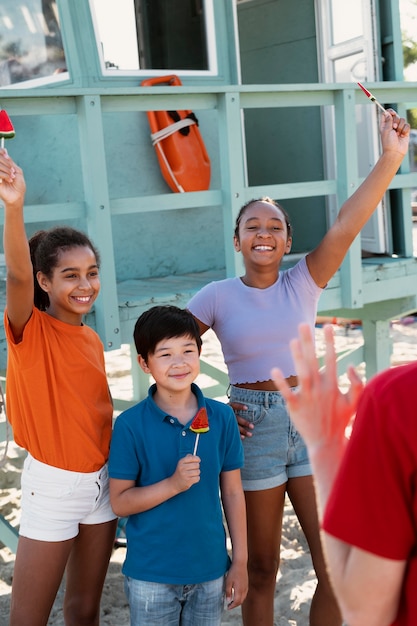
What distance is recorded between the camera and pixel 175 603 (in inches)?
98.0

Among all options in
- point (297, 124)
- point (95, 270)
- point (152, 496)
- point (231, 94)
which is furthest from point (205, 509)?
point (297, 124)

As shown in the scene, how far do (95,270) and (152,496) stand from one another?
80 cm

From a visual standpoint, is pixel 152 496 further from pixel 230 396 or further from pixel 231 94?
pixel 231 94

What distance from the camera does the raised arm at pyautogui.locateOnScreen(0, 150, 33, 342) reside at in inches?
94.8

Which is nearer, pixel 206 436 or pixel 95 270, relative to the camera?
pixel 206 436

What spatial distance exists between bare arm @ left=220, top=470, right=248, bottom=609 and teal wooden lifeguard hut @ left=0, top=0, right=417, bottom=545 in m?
1.78

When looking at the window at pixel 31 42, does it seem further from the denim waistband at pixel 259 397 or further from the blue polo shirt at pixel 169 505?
the blue polo shirt at pixel 169 505

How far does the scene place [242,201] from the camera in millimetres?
4418

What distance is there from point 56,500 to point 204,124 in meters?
4.05

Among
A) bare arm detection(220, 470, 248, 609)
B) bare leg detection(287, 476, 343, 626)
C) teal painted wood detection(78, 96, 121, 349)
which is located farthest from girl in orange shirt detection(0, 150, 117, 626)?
teal painted wood detection(78, 96, 121, 349)

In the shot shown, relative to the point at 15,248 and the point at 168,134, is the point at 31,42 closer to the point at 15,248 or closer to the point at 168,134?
the point at 168,134

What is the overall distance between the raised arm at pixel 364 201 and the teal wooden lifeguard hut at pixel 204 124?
1.43 m

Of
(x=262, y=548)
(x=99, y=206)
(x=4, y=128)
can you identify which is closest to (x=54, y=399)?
(x=4, y=128)

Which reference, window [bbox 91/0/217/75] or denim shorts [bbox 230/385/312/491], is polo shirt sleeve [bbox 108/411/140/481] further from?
window [bbox 91/0/217/75]
